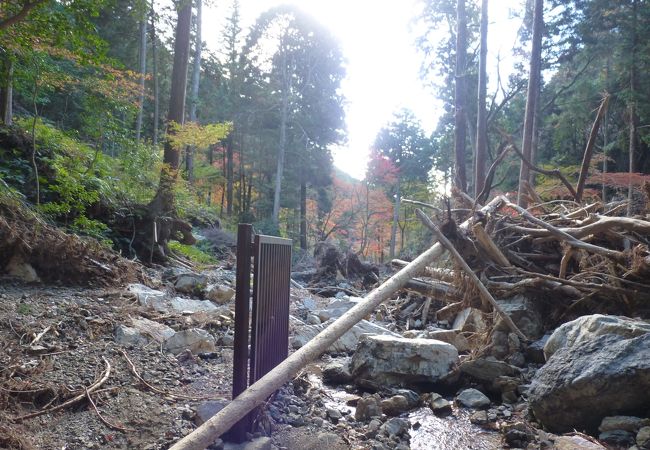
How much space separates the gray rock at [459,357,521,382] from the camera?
444 centimetres

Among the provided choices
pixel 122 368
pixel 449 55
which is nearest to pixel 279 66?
pixel 449 55

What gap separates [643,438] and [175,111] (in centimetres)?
1081

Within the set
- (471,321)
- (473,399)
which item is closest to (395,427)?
(473,399)

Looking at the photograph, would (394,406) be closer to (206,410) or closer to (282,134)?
(206,410)

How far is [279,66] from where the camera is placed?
2741cm

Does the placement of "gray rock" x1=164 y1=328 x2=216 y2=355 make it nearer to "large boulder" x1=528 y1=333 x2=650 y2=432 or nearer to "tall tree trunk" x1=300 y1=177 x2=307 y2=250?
"large boulder" x1=528 y1=333 x2=650 y2=432

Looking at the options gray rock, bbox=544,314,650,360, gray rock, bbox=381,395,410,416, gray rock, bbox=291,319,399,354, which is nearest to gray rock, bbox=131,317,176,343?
gray rock, bbox=291,319,399,354

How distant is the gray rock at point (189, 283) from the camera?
7750mm

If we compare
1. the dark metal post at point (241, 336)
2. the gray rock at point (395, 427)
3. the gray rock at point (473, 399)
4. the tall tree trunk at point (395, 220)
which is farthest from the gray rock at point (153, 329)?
the tall tree trunk at point (395, 220)

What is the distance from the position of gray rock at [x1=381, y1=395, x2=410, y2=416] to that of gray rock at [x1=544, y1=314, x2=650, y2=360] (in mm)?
1509

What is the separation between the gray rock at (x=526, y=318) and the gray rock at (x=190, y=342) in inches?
137

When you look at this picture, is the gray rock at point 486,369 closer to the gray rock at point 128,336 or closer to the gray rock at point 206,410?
the gray rock at point 206,410

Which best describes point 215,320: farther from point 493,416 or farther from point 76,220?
point 493,416

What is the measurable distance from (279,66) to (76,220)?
22.5 meters
